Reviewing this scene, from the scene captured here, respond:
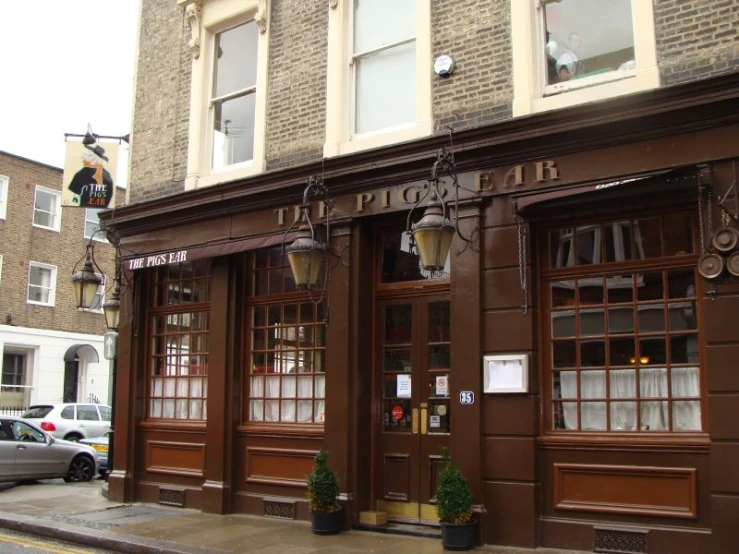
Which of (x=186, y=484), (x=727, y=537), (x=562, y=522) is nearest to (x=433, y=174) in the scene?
(x=562, y=522)

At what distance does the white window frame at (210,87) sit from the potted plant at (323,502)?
15.2ft

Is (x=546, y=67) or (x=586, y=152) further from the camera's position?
(x=546, y=67)

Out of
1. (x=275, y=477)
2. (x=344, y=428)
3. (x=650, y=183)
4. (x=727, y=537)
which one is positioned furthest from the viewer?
(x=275, y=477)

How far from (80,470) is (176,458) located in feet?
18.6

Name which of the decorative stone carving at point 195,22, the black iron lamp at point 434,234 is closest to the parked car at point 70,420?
the decorative stone carving at point 195,22

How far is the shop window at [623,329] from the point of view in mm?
8281

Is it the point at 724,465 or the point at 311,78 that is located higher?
the point at 311,78

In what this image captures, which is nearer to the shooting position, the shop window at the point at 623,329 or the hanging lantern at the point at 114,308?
the shop window at the point at 623,329

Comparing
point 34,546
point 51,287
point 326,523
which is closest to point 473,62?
point 326,523

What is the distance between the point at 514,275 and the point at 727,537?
11.1 ft

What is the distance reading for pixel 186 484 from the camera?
12.1m

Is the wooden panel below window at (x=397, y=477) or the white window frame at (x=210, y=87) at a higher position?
the white window frame at (x=210, y=87)

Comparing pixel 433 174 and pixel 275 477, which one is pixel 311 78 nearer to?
pixel 433 174

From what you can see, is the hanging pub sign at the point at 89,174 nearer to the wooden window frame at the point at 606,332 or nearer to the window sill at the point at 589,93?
the window sill at the point at 589,93
